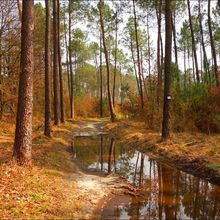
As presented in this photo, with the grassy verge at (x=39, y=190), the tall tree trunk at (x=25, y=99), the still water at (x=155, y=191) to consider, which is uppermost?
the tall tree trunk at (x=25, y=99)

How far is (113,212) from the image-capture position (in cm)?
775

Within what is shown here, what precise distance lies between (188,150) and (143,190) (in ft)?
14.9

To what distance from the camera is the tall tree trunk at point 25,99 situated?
968cm

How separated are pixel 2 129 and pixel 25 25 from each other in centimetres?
1054

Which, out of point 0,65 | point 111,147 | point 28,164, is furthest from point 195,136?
point 0,65

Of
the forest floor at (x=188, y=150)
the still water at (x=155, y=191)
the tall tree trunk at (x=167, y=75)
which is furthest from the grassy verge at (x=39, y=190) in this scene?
the tall tree trunk at (x=167, y=75)

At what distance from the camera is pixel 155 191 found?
952cm

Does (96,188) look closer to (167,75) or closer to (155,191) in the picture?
(155,191)

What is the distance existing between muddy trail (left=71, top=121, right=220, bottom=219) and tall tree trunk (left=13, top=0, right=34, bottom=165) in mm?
1950

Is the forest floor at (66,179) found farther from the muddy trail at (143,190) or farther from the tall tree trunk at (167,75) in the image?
the tall tree trunk at (167,75)

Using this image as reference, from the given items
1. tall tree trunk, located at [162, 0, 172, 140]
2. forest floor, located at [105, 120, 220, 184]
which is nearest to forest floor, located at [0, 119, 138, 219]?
forest floor, located at [105, 120, 220, 184]

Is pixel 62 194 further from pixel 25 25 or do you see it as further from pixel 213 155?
pixel 213 155

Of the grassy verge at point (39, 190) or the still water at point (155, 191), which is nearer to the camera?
the grassy verge at point (39, 190)

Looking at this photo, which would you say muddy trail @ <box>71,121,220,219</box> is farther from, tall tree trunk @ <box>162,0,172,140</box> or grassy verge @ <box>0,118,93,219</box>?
tall tree trunk @ <box>162,0,172,140</box>
